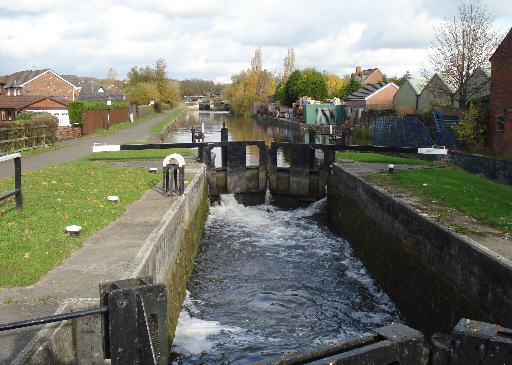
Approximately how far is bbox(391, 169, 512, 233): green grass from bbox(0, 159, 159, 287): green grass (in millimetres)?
6881

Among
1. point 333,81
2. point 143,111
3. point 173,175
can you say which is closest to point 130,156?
point 173,175

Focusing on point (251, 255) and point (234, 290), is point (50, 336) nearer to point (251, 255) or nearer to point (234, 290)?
point (234, 290)

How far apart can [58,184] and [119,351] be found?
393 inches

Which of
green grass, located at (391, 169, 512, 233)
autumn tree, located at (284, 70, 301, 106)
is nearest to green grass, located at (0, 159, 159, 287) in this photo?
green grass, located at (391, 169, 512, 233)

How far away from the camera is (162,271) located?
26.5 feet

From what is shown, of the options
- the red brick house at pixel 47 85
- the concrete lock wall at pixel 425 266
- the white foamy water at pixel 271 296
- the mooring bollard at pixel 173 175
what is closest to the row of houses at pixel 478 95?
the white foamy water at pixel 271 296

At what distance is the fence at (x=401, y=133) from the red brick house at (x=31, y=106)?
84.7ft

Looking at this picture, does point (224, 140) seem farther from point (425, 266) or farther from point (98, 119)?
point (98, 119)

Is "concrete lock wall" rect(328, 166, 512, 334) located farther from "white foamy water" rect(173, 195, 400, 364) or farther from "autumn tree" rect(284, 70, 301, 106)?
"autumn tree" rect(284, 70, 301, 106)

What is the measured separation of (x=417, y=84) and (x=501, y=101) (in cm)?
2262

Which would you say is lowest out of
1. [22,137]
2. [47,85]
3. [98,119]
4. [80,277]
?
[80,277]

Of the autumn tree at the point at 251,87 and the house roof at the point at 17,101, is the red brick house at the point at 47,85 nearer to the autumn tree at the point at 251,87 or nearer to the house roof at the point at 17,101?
the house roof at the point at 17,101

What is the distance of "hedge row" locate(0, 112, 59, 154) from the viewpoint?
65.6ft

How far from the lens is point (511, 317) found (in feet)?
20.1
